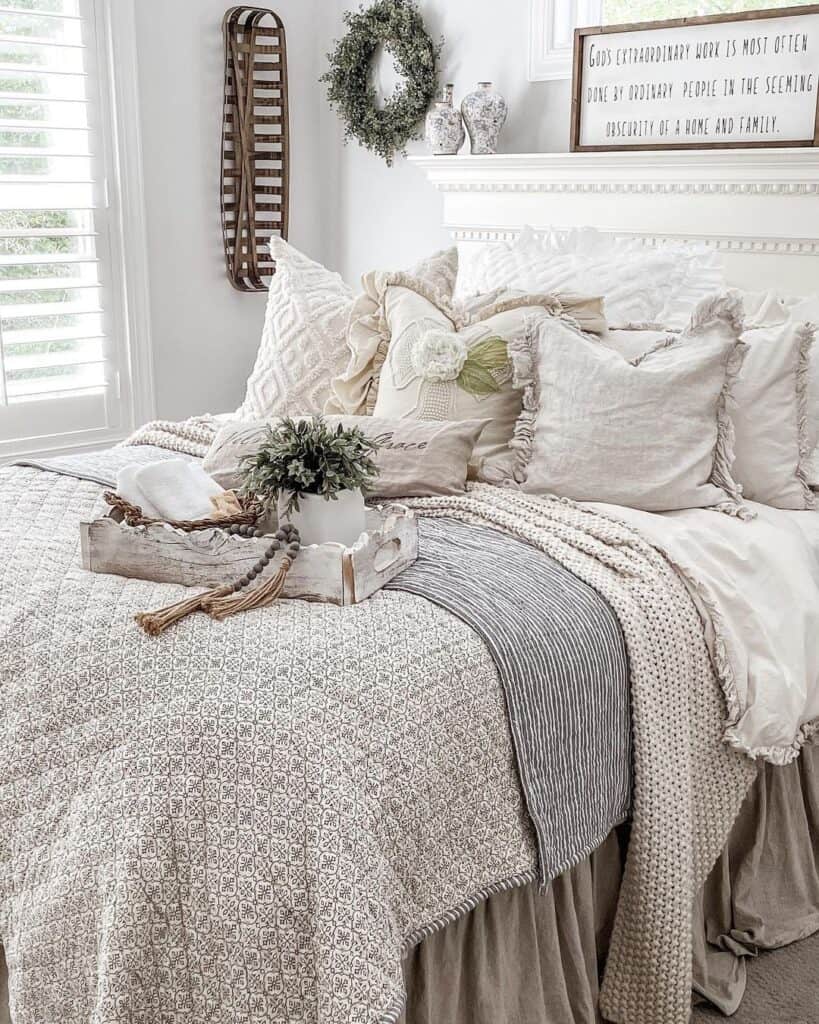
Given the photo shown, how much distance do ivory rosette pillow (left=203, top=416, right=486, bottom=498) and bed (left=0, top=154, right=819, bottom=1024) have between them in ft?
0.18

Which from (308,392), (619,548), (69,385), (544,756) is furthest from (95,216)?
(544,756)

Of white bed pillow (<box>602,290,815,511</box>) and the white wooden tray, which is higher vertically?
white bed pillow (<box>602,290,815,511</box>)

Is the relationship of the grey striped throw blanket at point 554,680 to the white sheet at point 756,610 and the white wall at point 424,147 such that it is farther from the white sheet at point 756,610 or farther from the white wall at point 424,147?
the white wall at point 424,147

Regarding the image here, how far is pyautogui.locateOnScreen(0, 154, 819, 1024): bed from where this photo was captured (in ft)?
4.30

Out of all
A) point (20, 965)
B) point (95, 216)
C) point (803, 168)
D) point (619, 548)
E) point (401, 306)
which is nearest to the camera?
point (20, 965)

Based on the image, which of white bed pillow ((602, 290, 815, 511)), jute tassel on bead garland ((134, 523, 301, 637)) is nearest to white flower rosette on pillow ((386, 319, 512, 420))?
white bed pillow ((602, 290, 815, 511))

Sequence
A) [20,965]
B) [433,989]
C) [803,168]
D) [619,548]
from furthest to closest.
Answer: [803,168], [619,548], [433,989], [20,965]

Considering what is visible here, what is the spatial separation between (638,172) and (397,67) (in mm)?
1114

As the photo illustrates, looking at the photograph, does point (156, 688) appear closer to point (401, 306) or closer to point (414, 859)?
point (414, 859)

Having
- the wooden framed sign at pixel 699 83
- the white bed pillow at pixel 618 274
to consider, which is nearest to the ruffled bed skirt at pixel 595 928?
the white bed pillow at pixel 618 274

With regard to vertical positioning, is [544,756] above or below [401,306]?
below

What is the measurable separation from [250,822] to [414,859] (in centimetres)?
23

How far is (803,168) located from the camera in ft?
8.95

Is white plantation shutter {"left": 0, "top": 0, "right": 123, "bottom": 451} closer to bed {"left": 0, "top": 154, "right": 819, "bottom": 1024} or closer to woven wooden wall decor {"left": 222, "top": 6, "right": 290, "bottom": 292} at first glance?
woven wooden wall decor {"left": 222, "top": 6, "right": 290, "bottom": 292}
